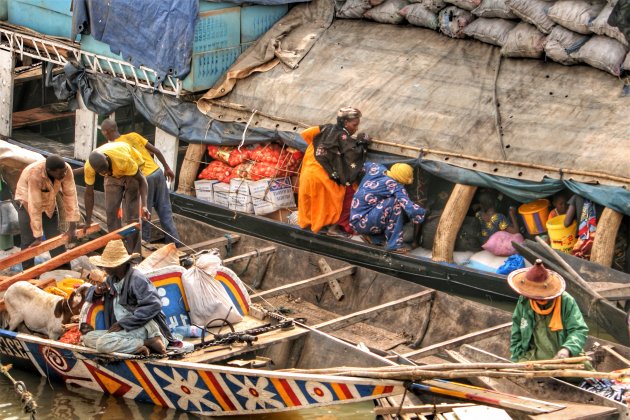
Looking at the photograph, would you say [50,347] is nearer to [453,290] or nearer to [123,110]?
[453,290]

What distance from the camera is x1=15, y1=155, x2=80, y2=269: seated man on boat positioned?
40.0 ft

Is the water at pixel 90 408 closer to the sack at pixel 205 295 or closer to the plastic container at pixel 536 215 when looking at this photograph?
the sack at pixel 205 295

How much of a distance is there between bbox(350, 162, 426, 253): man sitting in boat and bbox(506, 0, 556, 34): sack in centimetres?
211

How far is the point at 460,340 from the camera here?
1099 cm

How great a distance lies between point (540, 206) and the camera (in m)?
13.1

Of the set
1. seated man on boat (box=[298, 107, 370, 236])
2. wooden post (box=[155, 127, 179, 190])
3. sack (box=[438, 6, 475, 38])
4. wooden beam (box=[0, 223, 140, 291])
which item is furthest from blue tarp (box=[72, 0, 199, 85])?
wooden beam (box=[0, 223, 140, 291])

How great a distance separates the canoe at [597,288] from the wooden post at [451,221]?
41.6 inches

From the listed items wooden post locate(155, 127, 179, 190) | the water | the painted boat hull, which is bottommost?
the water

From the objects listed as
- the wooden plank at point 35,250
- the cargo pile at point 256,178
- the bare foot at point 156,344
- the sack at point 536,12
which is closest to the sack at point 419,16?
the sack at point 536,12

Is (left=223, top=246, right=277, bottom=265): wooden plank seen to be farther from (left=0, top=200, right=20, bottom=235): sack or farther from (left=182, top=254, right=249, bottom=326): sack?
(left=0, top=200, right=20, bottom=235): sack

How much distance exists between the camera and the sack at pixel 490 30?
14.5 meters

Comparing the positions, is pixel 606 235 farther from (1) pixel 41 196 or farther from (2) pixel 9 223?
(2) pixel 9 223

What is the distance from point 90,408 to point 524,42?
239 inches

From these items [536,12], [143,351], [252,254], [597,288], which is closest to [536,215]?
[597,288]
